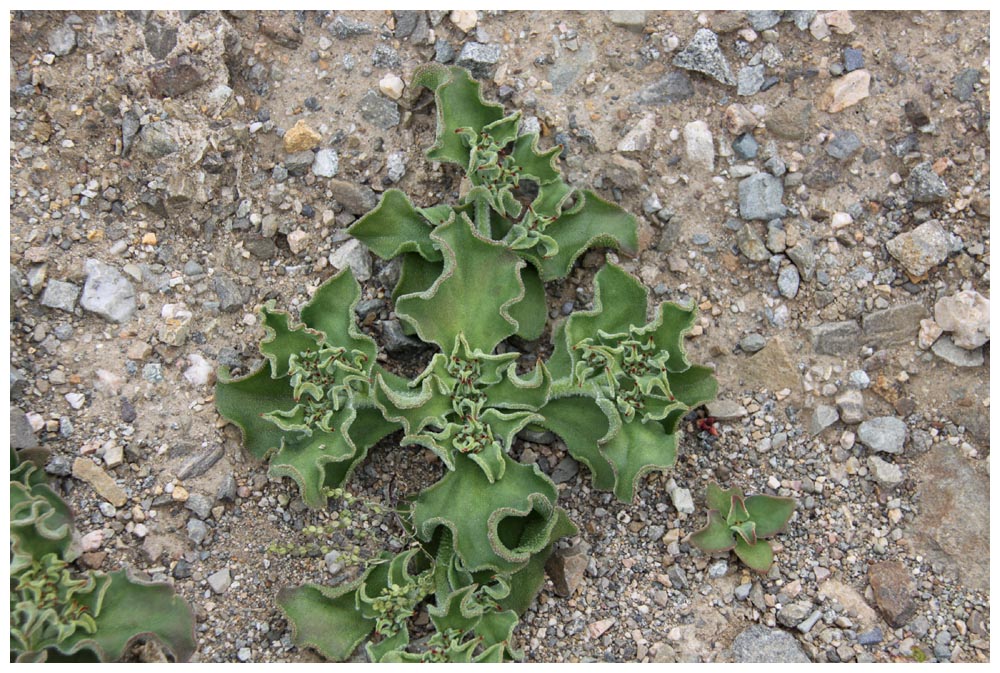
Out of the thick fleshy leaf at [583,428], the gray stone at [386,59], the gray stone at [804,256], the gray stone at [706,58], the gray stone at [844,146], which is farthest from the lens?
the gray stone at [386,59]

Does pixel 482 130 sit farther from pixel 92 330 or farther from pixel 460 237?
pixel 92 330

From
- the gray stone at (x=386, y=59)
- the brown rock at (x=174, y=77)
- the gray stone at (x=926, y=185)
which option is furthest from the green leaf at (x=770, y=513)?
the brown rock at (x=174, y=77)

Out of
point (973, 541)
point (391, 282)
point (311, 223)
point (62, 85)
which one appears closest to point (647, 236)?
point (391, 282)

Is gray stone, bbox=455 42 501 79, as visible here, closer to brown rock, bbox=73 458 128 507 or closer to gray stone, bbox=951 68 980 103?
gray stone, bbox=951 68 980 103

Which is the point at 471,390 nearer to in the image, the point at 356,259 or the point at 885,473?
the point at 356,259

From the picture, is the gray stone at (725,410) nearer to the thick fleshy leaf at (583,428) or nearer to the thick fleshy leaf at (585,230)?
the thick fleshy leaf at (583,428)
